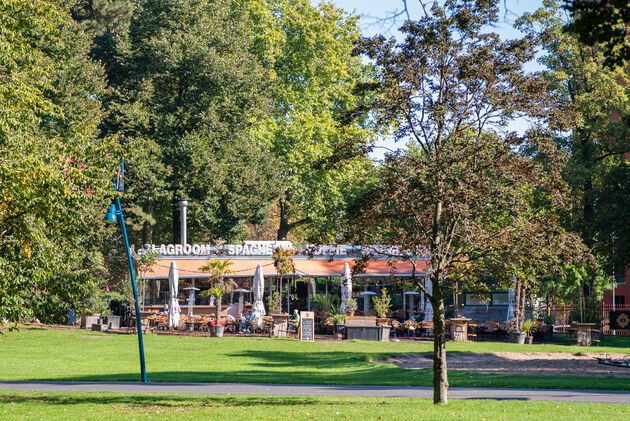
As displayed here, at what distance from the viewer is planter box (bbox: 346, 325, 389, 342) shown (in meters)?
31.9

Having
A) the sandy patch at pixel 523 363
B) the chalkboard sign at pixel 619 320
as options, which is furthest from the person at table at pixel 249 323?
the chalkboard sign at pixel 619 320

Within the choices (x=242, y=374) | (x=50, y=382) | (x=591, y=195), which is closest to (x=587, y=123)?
(x=591, y=195)

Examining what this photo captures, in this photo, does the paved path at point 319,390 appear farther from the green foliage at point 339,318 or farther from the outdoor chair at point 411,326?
the outdoor chair at point 411,326

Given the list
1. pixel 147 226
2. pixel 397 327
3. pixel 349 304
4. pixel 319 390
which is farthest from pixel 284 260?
pixel 319 390

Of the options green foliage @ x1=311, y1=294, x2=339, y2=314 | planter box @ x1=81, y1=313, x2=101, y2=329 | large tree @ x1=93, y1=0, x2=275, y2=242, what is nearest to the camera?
planter box @ x1=81, y1=313, x2=101, y2=329

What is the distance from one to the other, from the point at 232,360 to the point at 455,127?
12.6 m

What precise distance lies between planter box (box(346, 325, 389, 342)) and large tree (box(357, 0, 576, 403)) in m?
17.6

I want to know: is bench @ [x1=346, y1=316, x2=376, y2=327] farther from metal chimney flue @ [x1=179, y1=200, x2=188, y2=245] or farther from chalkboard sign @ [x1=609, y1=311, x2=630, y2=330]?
chalkboard sign @ [x1=609, y1=311, x2=630, y2=330]

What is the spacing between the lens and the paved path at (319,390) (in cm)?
1606

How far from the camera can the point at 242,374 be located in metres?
20.4

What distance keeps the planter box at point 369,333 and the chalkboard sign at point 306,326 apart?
1705 millimetres

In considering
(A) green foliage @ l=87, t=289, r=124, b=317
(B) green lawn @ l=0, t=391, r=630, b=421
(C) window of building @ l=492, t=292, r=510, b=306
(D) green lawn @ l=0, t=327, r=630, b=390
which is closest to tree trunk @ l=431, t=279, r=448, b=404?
(B) green lawn @ l=0, t=391, r=630, b=421

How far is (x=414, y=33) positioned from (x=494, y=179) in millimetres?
→ 3144

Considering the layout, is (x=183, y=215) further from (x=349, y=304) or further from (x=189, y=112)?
(x=349, y=304)
